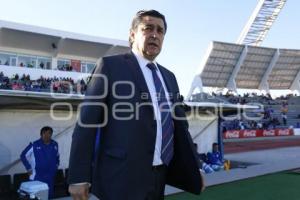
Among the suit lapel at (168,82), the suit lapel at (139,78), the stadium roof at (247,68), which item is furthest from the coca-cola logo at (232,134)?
the suit lapel at (139,78)

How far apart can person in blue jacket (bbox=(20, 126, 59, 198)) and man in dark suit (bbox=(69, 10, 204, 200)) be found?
15.7 ft

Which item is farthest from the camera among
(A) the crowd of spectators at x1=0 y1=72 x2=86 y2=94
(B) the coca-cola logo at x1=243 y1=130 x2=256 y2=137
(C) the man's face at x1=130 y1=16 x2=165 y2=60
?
(B) the coca-cola logo at x1=243 y1=130 x2=256 y2=137

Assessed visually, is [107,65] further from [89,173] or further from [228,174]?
[228,174]

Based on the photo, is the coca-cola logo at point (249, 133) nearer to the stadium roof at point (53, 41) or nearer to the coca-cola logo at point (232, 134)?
the coca-cola logo at point (232, 134)

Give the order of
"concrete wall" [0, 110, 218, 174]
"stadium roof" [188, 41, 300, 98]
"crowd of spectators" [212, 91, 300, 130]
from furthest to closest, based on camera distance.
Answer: "stadium roof" [188, 41, 300, 98] < "crowd of spectators" [212, 91, 300, 130] < "concrete wall" [0, 110, 218, 174]

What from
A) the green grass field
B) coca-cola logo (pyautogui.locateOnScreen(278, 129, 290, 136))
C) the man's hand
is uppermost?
the man's hand

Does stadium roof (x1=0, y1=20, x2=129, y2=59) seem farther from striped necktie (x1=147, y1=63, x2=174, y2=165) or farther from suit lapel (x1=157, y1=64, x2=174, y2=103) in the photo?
striped necktie (x1=147, y1=63, x2=174, y2=165)

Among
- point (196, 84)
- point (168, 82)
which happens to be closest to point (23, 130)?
point (168, 82)

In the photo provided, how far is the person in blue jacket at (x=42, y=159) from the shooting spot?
268 inches

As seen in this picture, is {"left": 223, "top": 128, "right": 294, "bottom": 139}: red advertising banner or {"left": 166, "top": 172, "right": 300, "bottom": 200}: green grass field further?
{"left": 223, "top": 128, "right": 294, "bottom": 139}: red advertising banner

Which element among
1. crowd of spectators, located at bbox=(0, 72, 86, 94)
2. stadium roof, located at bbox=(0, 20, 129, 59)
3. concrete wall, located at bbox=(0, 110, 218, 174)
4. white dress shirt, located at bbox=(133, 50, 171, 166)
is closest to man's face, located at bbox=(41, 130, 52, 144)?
concrete wall, located at bbox=(0, 110, 218, 174)

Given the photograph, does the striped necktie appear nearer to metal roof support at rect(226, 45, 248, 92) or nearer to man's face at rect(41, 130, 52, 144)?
man's face at rect(41, 130, 52, 144)

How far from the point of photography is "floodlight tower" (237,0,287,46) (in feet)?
196

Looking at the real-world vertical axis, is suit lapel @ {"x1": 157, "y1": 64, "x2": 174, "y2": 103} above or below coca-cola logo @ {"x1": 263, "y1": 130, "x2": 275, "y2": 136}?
above
